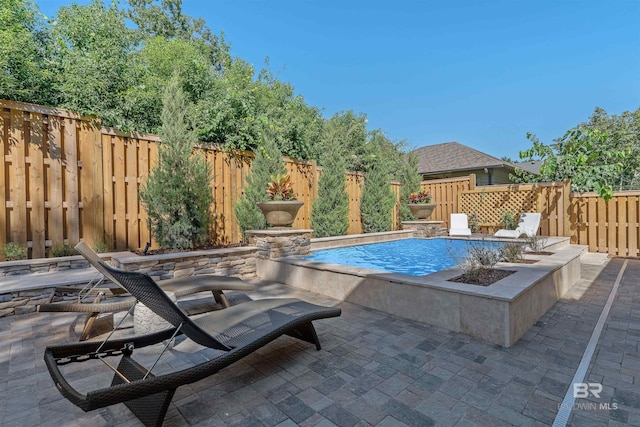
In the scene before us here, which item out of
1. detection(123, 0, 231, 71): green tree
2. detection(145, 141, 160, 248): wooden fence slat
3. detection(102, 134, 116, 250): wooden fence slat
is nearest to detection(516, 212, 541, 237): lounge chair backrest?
detection(145, 141, 160, 248): wooden fence slat

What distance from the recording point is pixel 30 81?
266 inches

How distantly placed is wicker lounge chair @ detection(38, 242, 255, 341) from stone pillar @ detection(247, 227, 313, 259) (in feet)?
7.05

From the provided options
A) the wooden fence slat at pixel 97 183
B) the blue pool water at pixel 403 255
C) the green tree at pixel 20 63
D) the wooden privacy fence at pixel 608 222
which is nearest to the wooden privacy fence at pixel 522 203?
the wooden privacy fence at pixel 608 222

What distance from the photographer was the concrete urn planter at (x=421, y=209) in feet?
36.6

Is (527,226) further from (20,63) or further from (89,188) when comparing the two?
(20,63)

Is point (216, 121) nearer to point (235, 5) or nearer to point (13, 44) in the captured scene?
point (13, 44)

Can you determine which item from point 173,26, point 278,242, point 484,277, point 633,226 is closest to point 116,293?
point 278,242

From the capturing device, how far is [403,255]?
7969 millimetres

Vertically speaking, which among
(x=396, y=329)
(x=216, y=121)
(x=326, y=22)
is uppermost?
(x=326, y=22)

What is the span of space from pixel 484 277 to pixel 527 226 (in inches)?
278

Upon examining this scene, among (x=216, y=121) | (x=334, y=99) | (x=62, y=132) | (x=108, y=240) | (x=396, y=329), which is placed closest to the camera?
(x=396, y=329)

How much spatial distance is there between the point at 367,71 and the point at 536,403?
2223 cm

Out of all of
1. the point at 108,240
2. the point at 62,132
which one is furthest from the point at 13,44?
the point at 108,240

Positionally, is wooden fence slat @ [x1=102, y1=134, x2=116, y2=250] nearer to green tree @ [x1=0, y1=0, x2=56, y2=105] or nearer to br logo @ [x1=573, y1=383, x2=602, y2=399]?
green tree @ [x1=0, y1=0, x2=56, y2=105]
